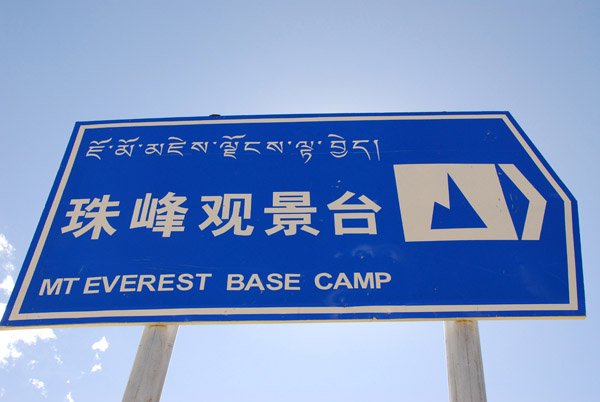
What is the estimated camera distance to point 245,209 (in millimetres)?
2646

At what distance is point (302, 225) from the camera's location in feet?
8.32

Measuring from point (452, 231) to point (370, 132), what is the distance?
2.94 feet

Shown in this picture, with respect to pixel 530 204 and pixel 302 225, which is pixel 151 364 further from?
pixel 530 204

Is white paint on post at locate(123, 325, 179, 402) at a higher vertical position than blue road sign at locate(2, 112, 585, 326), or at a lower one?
lower

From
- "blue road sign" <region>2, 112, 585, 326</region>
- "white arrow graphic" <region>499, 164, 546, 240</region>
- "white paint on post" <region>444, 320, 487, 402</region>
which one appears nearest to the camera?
"white paint on post" <region>444, 320, 487, 402</region>

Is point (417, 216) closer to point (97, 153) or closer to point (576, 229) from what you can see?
point (576, 229)

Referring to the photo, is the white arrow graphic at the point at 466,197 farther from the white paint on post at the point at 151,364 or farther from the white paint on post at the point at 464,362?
the white paint on post at the point at 151,364

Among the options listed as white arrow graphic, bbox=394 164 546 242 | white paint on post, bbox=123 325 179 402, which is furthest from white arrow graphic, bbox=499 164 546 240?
white paint on post, bbox=123 325 179 402

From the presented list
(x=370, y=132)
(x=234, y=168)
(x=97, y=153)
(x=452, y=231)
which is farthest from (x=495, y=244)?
(x=97, y=153)

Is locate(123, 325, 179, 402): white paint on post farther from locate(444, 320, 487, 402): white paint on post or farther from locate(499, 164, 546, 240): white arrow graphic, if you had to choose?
locate(499, 164, 546, 240): white arrow graphic

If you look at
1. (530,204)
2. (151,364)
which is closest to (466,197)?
(530,204)

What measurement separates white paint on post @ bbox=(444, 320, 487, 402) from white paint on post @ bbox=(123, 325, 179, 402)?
1.37 metres

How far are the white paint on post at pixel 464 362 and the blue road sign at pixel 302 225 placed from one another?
0.29ft

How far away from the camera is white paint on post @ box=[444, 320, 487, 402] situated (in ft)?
6.66
